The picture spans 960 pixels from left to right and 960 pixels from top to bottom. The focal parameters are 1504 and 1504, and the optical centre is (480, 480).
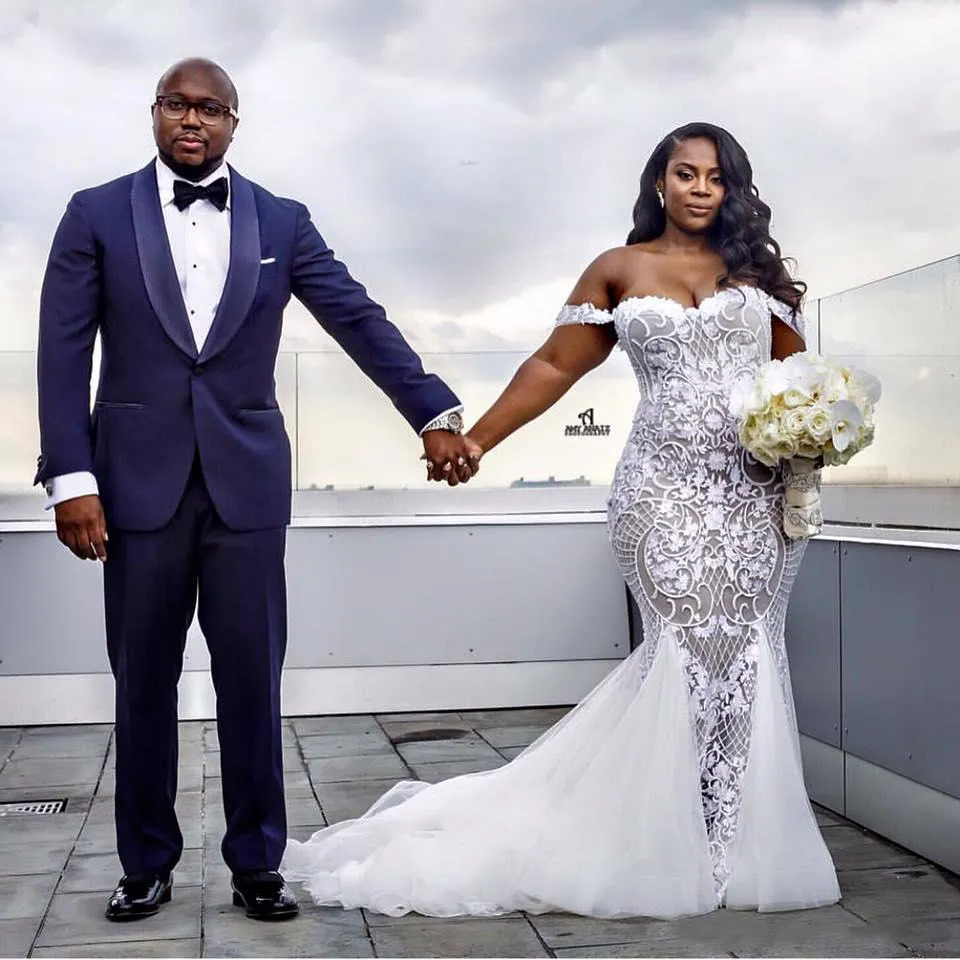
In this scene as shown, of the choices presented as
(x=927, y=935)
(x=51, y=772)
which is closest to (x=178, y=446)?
(x=927, y=935)

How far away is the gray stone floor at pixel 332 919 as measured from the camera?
119 inches

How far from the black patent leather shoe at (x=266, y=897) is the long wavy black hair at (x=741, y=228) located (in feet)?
5.45

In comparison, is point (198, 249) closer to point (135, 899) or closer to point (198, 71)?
point (198, 71)

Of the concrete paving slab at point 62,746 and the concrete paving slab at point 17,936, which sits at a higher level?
the concrete paving slab at point 17,936

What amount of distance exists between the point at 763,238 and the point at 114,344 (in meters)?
1.47

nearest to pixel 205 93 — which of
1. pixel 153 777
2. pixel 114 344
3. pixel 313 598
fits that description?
pixel 114 344

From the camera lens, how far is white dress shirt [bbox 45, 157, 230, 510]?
317 cm

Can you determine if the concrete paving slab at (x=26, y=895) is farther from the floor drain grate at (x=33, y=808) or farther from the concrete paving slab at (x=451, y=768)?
the concrete paving slab at (x=451, y=768)

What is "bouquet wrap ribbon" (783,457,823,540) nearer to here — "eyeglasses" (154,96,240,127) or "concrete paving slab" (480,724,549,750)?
"eyeglasses" (154,96,240,127)

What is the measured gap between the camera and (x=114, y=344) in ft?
10.4

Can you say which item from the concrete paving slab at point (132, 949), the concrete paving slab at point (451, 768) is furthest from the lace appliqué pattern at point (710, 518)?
the concrete paving slab at point (451, 768)

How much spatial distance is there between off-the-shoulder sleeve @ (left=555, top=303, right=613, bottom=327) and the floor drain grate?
2.26 m

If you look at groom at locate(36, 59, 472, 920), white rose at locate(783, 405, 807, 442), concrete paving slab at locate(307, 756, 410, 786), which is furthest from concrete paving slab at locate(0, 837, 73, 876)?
white rose at locate(783, 405, 807, 442)

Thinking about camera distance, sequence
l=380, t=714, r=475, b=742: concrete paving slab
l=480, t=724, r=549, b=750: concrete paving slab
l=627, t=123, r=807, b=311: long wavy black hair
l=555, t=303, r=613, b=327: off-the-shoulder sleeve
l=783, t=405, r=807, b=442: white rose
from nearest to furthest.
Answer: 1. l=783, t=405, r=807, b=442: white rose
2. l=627, t=123, r=807, b=311: long wavy black hair
3. l=555, t=303, r=613, b=327: off-the-shoulder sleeve
4. l=480, t=724, r=549, b=750: concrete paving slab
5. l=380, t=714, r=475, b=742: concrete paving slab
